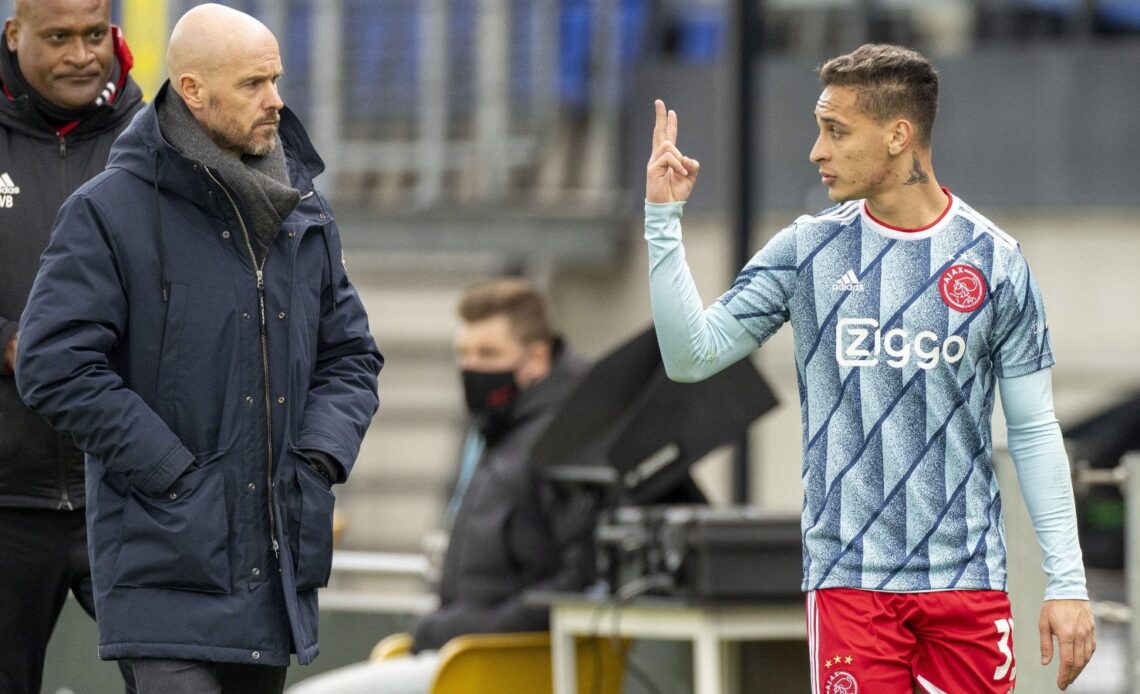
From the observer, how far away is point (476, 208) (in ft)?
47.2

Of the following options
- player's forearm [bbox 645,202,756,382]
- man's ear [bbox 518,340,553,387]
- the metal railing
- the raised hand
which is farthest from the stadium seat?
the raised hand

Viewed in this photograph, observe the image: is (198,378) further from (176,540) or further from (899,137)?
(899,137)

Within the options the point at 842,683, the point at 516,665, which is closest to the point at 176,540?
the point at 842,683

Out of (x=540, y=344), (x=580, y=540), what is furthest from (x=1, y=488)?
(x=540, y=344)

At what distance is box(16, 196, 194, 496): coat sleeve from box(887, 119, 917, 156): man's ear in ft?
4.44

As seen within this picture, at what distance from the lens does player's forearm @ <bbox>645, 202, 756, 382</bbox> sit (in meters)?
3.69

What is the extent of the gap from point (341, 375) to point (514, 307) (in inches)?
107

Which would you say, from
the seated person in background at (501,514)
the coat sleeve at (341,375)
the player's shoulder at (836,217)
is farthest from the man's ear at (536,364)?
the player's shoulder at (836,217)

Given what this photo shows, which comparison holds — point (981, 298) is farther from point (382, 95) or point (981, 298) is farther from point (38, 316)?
point (382, 95)

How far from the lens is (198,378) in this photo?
3861mm

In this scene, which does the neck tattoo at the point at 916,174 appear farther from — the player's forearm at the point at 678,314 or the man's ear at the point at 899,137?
the player's forearm at the point at 678,314

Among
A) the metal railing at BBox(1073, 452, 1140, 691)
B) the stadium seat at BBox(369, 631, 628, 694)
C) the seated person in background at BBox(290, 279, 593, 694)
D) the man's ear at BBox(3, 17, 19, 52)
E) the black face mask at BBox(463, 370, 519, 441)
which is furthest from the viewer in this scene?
the black face mask at BBox(463, 370, 519, 441)

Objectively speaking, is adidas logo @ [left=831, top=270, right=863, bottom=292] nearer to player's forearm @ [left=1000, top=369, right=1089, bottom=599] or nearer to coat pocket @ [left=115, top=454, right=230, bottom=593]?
player's forearm @ [left=1000, top=369, right=1089, bottom=599]

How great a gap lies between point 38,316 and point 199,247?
1.04ft
